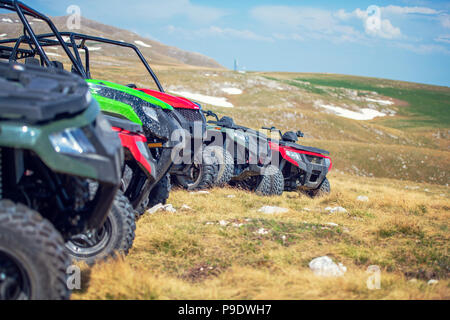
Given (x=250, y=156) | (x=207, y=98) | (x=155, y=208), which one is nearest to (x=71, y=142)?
(x=155, y=208)

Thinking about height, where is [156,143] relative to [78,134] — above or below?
below

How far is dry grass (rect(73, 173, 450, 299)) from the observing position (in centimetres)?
305

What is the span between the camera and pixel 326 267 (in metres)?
3.65

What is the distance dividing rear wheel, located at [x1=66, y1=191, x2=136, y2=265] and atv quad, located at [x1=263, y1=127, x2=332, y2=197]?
218 inches

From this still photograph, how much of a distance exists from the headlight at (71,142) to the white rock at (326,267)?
235 centimetres

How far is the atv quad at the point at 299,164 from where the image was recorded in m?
8.66

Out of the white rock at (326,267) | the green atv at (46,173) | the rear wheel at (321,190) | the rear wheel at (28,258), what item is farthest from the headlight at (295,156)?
the rear wheel at (28,258)

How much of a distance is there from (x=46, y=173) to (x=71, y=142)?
423 millimetres

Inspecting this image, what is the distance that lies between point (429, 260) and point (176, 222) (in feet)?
9.64

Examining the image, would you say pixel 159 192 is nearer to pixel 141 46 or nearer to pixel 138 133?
pixel 138 133

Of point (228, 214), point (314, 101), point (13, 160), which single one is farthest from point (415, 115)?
point (13, 160)

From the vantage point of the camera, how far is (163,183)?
5.43 metres

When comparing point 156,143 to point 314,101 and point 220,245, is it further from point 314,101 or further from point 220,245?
point 314,101
